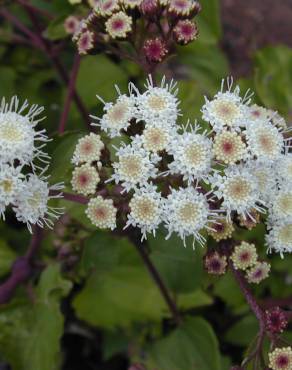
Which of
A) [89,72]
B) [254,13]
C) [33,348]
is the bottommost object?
[33,348]

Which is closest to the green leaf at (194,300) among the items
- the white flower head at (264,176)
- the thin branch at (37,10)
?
the white flower head at (264,176)

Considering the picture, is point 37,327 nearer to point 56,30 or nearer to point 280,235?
point 280,235

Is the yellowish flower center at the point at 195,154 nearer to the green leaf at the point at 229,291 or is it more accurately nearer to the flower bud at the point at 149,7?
the flower bud at the point at 149,7

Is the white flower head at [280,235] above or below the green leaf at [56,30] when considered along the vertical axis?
below

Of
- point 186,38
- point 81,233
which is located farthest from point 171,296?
point 186,38

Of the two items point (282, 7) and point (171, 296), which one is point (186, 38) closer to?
point (171, 296)

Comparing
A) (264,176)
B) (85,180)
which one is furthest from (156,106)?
(264,176)
